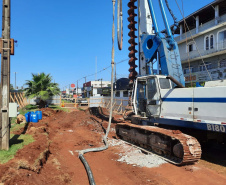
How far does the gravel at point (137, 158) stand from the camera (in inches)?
252

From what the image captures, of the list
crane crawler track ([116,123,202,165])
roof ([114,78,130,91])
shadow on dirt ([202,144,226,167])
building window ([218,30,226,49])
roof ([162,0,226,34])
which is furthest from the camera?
roof ([114,78,130,91])

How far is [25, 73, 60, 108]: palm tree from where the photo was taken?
19.9m

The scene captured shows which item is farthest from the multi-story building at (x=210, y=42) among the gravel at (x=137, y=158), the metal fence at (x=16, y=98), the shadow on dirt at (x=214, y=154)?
the metal fence at (x=16, y=98)

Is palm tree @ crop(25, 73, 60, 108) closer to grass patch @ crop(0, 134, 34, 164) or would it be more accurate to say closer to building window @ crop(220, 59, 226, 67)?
grass patch @ crop(0, 134, 34, 164)

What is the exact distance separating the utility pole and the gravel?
13.0ft

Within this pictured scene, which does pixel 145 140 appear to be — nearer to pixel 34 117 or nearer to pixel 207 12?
pixel 34 117

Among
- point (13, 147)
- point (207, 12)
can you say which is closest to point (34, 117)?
point (13, 147)

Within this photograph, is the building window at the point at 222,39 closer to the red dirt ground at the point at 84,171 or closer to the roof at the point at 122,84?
the roof at the point at 122,84

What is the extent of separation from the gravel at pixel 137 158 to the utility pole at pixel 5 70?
13.0ft

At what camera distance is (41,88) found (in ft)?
67.4

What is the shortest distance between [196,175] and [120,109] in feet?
58.4

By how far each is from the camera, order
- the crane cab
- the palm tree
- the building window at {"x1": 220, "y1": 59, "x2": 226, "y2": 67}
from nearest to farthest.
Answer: the crane cab → the palm tree → the building window at {"x1": 220, "y1": 59, "x2": 226, "y2": 67}

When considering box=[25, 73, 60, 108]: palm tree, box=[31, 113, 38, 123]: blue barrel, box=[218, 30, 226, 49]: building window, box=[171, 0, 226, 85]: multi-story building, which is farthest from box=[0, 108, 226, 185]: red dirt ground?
box=[218, 30, 226, 49]: building window

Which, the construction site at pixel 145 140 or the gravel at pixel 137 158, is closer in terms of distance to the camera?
the construction site at pixel 145 140
